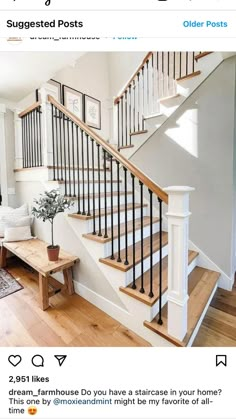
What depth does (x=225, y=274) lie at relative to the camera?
1961 millimetres

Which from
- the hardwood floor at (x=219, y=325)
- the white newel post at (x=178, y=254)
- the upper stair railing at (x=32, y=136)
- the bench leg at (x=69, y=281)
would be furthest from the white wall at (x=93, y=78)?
the hardwood floor at (x=219, y=325)

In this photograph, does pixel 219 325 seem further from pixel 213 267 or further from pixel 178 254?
pixel 178 254

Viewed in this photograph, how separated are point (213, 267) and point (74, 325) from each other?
4.54ft

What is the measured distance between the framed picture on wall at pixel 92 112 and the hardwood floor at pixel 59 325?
9.37ft

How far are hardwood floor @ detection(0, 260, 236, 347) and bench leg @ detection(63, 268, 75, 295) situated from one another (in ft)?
0.18

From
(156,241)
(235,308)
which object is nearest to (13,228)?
(156,241)

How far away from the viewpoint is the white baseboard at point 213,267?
1.95 metres

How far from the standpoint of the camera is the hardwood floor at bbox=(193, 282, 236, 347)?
4.28 feet

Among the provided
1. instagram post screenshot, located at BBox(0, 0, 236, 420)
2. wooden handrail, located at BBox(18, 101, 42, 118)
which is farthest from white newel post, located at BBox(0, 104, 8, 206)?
wooden handrail, located at BBox(18, 101, 42, 118)
